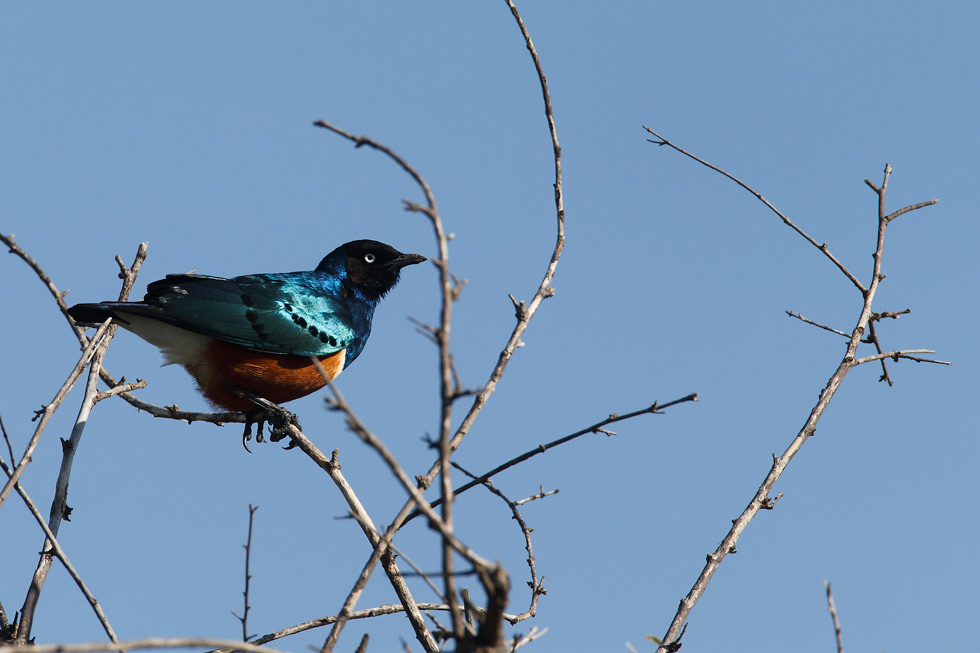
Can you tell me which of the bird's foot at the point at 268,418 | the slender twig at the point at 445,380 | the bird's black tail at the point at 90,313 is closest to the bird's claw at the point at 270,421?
the bird's foot at the point at 268,418

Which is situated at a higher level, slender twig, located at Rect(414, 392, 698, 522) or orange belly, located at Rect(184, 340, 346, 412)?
orange belly, located at Rect(184, 340, 346, 412)

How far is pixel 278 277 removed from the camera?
859 cm

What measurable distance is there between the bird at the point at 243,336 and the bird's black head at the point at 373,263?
894mm

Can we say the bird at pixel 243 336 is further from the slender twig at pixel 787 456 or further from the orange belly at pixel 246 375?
the slender twig at pixel 787 456

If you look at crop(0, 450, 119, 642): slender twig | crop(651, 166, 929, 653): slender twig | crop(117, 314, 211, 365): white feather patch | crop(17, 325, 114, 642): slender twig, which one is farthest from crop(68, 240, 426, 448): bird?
crop(651, 166, 929, 653): slender twig

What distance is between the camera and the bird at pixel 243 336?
24.9 ft

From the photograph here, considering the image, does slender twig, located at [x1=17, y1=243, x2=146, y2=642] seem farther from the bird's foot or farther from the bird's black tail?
the bird's foot

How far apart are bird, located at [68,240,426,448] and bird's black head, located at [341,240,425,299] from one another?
0.89 meters

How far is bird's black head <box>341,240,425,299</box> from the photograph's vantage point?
921cm

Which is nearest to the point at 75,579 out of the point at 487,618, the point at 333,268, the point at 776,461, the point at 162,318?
the point at 487,618

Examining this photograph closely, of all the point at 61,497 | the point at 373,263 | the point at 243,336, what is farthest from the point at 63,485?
the point at 373,263

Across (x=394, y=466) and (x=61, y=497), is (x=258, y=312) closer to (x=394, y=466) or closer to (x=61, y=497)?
(x=61, y=497)

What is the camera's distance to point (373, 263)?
9273 mm

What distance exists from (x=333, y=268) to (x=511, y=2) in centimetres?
512
